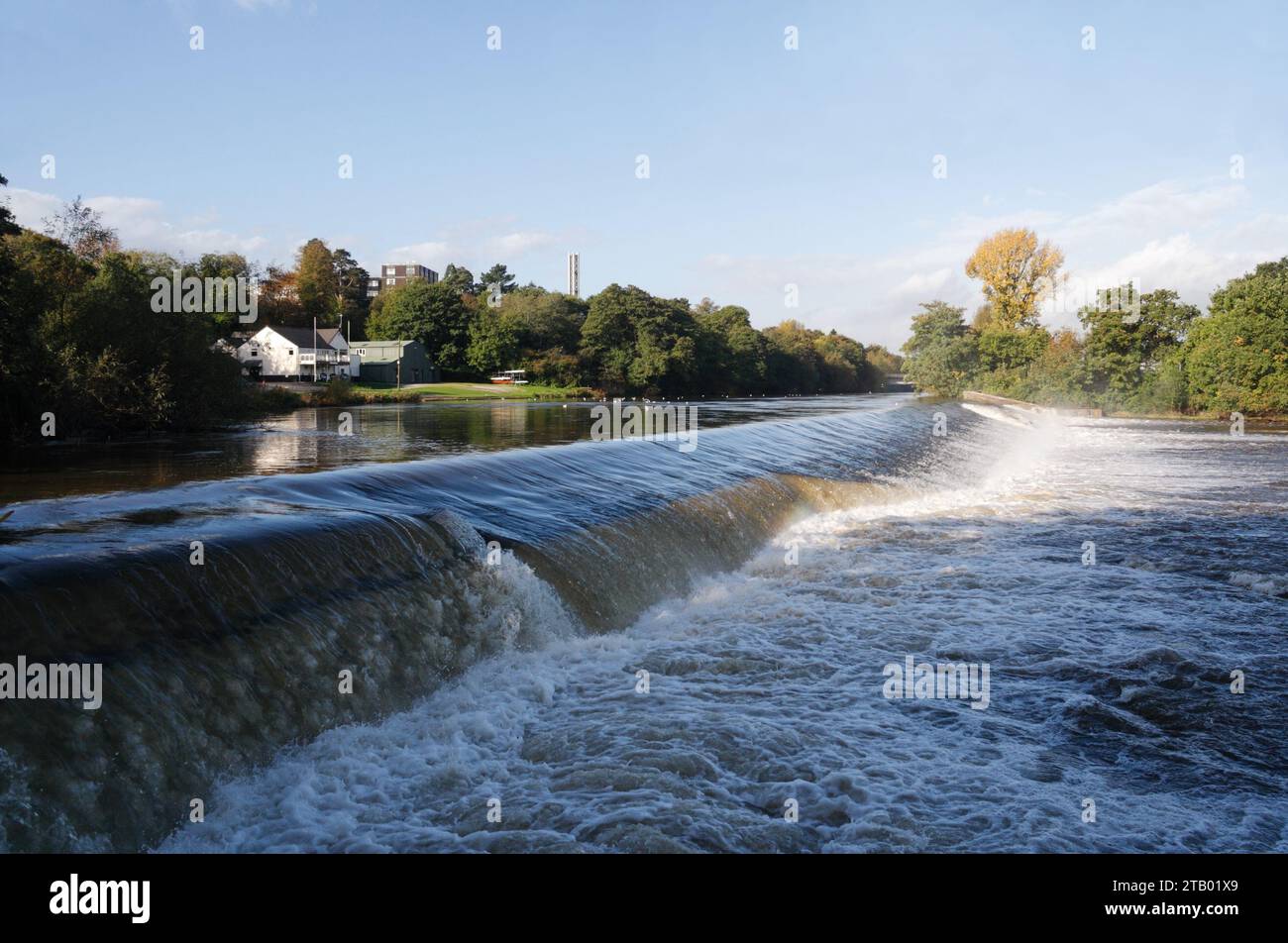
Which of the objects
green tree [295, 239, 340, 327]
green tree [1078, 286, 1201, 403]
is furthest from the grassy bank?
green tree [1078, 286, 1201, 403]

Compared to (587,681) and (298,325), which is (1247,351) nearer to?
(587,681)

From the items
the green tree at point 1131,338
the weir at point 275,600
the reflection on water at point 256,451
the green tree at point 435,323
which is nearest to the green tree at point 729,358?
the green tree at point 435,323

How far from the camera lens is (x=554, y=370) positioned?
7125 centimetres

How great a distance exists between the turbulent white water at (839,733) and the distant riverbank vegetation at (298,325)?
59.3 feet

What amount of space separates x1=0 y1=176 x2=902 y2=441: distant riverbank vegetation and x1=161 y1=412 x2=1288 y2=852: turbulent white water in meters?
18.1

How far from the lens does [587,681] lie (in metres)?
6.60

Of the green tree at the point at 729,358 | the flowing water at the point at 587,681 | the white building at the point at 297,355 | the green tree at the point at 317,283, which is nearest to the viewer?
the flowing water at the point at 587,681

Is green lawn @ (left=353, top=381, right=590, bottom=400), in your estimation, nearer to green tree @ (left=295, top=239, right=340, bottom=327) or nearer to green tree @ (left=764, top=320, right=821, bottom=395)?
green tree @ (left=295, top=239, right=340, bottom=327)

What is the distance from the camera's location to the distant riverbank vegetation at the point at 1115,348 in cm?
3941

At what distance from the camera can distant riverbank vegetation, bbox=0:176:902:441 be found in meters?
20.1

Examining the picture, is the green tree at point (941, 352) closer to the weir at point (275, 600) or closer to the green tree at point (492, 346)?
the green tree at point (492, 346)
